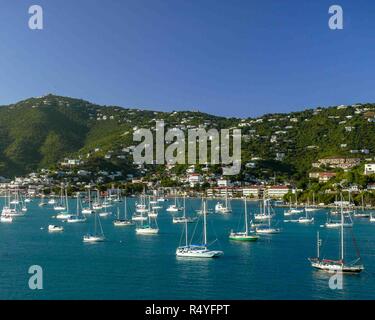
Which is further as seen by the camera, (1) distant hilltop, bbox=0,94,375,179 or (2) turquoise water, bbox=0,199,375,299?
(1) distant hilltop, bbox=0,94,375,179

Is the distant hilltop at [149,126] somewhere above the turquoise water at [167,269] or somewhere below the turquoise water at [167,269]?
above

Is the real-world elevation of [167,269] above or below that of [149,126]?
below

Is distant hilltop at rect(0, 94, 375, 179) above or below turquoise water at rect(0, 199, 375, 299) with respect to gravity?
above

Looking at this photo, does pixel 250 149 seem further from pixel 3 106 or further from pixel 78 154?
pixel 3 106

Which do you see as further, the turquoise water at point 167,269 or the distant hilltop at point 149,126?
the distant hilltop at point 149,126
